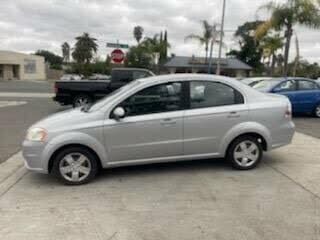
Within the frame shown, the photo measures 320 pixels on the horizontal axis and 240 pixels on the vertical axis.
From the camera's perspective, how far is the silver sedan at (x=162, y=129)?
5.34 metres

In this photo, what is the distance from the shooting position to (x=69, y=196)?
16.1 ft

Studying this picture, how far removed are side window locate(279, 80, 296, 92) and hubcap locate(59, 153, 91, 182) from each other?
30.2ft

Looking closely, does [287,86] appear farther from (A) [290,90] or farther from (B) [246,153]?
(B) [246,153]

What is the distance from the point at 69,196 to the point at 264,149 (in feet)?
11.1

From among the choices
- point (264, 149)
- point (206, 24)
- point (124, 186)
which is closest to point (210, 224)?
point (124, 186)

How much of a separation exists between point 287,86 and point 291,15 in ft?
42.0

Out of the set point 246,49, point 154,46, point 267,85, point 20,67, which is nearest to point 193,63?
point 154,46

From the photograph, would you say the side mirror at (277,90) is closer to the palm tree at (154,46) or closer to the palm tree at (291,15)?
the palm tree at (291,15)

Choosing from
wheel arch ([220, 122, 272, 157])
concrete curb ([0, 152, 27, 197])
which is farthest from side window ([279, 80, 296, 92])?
concrete curb ([0, 152, 27, 197])

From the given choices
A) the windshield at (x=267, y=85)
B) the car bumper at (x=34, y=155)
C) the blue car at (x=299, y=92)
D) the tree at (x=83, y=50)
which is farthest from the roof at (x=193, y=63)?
the car bumper at (x=34, y=155)

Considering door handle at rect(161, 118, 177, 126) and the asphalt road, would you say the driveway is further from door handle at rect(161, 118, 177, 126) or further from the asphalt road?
the asphalt road

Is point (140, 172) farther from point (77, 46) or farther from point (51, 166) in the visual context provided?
point (77, 46)

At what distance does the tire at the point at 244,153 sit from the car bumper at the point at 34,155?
3.02 meters

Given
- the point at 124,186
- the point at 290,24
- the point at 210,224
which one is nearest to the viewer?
the point at 210,224
